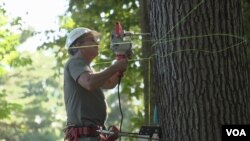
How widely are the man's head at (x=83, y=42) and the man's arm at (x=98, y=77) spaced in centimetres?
39

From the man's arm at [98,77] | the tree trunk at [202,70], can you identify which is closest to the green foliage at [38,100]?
the man's arm at [98,77]

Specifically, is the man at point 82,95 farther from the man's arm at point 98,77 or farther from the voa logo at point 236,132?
the voa logo at point 236,132

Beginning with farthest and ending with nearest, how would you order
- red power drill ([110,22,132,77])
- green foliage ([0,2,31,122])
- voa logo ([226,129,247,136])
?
green foliage ([0,2,31,122])
red power drill ([110,22,132,77])
voa logo ([226,129,247,136])

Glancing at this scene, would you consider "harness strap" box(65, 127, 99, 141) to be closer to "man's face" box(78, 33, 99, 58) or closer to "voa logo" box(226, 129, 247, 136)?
"man's face" box(78, 33, 99, 58)

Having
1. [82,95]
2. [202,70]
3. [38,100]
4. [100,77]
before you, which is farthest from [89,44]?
A: [38,100]

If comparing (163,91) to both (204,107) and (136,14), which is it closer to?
(204,107)

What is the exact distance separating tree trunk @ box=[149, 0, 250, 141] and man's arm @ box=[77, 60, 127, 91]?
2.01 ft

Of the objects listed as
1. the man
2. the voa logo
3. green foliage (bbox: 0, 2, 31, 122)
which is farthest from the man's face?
green foliage (bbox: 0, 2, 31, 122)

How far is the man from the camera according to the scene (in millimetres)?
4410

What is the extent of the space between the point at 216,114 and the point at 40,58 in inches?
1489

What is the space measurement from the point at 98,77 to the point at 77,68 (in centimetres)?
28

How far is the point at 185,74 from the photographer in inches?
137

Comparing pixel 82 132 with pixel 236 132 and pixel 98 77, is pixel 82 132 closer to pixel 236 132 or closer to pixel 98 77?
pixel 98 77

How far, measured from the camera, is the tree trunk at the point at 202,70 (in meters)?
3.43
